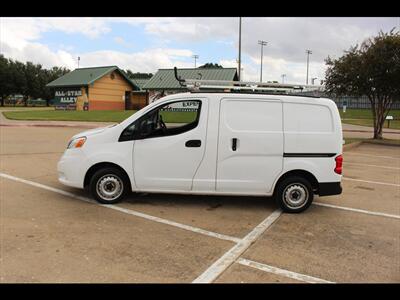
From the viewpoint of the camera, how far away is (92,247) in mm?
4355

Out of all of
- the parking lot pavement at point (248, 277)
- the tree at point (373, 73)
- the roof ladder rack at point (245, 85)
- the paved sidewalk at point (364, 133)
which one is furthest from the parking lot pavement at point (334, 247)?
the paved sidewalk at point (364, 133)

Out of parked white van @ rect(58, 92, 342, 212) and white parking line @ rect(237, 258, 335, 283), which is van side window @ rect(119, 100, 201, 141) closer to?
parked white van @ rect(58, 92, 342, 212)

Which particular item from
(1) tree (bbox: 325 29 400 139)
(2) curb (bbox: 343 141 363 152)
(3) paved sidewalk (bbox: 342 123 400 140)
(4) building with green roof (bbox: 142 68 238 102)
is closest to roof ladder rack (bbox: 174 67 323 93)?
(2) curb (bbox: 343 141 363 152)

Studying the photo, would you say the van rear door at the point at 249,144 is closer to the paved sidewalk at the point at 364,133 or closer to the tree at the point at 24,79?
the paved sidewalk at the point at 364,133

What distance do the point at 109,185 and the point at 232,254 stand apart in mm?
2712

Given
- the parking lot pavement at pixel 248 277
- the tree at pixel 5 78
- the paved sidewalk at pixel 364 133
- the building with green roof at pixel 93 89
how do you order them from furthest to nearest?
the tree at pixel 5 78 < the building with green roof at pixel 93 89 < the paved sidewalk at pixel 364 133 < the parking lot pavement at pixel 248 277

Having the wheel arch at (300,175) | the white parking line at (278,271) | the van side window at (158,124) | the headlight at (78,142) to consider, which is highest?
the van side window at (158,124)

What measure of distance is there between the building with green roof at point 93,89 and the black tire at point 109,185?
44.7 m

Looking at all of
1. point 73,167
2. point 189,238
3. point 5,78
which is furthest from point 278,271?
point 5,78

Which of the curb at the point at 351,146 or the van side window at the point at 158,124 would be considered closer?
the van side window at the point at 158,124

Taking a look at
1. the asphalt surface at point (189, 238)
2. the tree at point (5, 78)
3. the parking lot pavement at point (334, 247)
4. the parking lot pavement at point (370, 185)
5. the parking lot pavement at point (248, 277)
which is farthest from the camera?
the tree at point (5, 78)

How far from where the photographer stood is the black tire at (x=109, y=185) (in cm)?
617
